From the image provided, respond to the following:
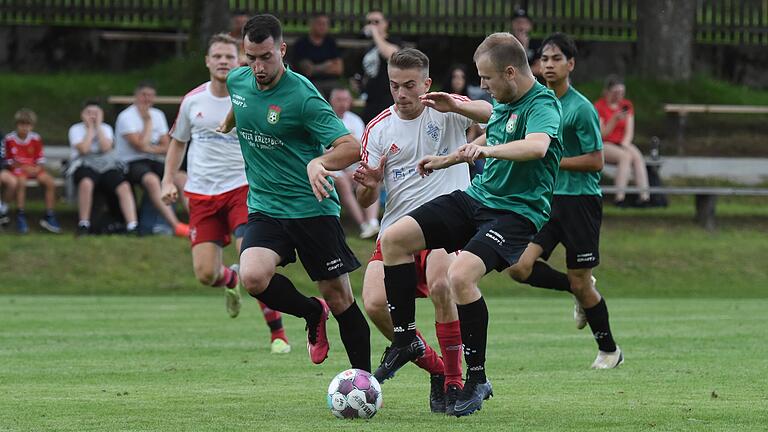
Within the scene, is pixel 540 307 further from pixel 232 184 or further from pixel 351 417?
pixel 351 417

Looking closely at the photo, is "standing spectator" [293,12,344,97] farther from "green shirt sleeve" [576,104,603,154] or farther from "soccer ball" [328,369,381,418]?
"soccer ball" [328,369,381,418]

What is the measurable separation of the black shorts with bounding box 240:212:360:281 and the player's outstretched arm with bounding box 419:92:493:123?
3.57 ft

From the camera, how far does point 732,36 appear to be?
28.6 m

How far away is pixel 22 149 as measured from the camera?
20672mm

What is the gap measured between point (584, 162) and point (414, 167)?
2.22 m

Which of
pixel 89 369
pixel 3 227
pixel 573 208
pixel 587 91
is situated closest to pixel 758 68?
pixel 587 91

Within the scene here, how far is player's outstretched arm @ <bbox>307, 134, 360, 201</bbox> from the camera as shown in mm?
7648

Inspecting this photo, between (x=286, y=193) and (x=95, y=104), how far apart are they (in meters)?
12.5

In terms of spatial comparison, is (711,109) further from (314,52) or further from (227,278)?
(227,278)

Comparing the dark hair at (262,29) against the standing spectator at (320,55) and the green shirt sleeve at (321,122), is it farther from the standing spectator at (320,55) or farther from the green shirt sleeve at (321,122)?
the standing spectator at (320,55)

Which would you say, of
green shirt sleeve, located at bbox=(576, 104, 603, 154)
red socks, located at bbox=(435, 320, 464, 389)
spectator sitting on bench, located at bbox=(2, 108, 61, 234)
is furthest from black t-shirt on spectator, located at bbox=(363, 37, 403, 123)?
red socks, located at bbox=(435, 320, 464, 389)

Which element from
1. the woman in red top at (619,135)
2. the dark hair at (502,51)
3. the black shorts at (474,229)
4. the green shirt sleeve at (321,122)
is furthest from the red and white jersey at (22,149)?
the dark hair at (502,51)

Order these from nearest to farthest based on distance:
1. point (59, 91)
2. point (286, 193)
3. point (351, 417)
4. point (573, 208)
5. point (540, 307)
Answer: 1. point (351, 417)
2. point (286, 193)
3. point (573, 208)
4. point (540, 307)
5. point (59, 91)

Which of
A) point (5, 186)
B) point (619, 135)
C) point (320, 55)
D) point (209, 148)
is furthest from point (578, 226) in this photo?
point (5, 186)
